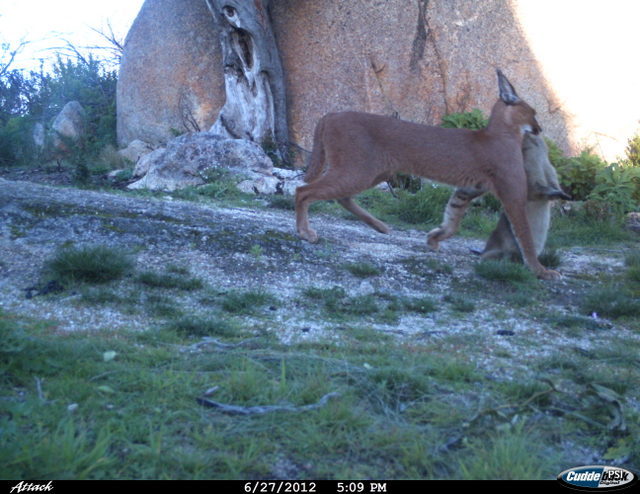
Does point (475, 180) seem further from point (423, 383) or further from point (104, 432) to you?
Result: point (104, 432)

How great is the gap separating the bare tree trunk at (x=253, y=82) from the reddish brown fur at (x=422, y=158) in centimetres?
574

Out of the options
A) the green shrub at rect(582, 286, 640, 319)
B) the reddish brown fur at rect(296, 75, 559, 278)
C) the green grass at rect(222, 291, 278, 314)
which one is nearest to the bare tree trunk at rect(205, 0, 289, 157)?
the reddish brown fur at rect(296, 75, 559, 278)

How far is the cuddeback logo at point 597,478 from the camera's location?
2.55 m

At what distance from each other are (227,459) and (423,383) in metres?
1.13

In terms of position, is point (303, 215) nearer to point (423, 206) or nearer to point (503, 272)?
point (503, 272)

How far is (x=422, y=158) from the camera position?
6.75m

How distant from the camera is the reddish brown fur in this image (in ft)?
21.5

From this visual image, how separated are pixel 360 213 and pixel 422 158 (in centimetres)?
97

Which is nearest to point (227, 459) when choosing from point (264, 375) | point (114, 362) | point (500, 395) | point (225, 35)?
point (264, 375)

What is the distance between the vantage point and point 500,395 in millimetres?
3326

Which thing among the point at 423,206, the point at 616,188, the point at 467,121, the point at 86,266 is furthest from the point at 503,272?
the point at 467,121

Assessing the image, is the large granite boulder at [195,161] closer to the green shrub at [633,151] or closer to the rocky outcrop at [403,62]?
the rocky outcrop at [403,62]

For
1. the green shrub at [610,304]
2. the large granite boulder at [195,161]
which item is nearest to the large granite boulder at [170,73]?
the large granite boulder at [195,161]

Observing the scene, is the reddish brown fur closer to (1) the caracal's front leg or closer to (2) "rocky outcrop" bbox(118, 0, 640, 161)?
(1) the caracal's front leg
